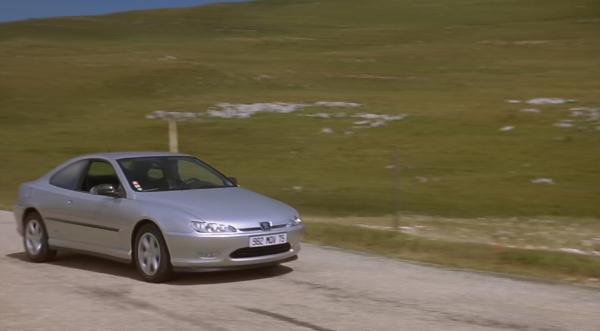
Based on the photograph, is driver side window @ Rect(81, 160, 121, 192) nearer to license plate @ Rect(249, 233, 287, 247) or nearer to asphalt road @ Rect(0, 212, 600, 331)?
asphalt road @ Rect(0, 212, 600, 331)

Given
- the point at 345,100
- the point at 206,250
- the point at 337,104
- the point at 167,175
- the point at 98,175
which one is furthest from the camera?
the point at 345,100

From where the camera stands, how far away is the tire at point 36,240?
1052cm

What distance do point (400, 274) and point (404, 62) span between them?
48677 millimetres

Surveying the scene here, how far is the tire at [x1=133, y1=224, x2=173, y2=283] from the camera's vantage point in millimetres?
8945

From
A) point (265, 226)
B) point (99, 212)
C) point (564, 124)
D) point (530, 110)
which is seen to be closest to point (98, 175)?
point (99, 212)

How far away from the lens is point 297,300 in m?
8.11

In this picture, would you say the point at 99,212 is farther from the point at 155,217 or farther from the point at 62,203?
the point at 155,217

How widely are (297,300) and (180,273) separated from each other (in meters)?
1.65

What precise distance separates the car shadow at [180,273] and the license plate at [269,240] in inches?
18.0

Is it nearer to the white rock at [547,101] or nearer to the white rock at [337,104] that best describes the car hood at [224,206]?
the white rock at [337,104]

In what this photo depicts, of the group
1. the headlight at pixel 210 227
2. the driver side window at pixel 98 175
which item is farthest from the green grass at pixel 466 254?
the driver side window at pixel 98 175

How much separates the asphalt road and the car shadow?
1 centimetres

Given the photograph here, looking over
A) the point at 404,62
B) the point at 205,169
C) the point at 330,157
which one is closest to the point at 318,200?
the point at 330,157

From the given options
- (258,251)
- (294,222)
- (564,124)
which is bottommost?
(564,124)
